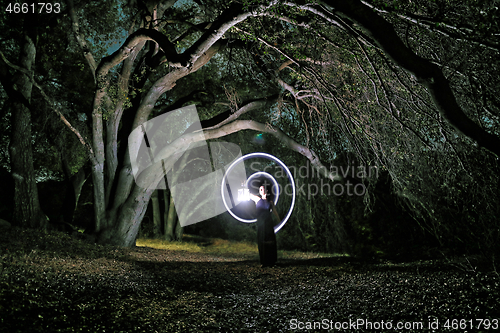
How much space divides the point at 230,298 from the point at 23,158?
632cm

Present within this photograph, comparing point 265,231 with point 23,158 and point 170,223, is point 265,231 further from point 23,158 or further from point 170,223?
point 170,223

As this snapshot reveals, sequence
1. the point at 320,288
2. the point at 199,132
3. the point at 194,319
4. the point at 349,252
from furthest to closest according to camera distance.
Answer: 1. the point at 349,252
2. the point at 199,132
3. the point at 320,288
4. the point at 194,319

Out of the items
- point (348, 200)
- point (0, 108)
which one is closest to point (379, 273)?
point (348, 200)

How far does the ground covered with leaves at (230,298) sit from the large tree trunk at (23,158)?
2.33 m

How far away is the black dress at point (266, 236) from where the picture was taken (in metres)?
7.04

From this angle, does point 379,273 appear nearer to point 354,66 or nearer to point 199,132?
point 354,66

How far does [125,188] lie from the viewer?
9.14 meters

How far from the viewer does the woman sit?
7043mm

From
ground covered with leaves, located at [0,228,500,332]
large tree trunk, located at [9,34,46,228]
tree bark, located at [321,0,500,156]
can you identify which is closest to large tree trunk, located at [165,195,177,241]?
large tree trunk, located at [9,34,46,228]

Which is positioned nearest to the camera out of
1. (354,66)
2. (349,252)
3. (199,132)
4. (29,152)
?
(354,66)

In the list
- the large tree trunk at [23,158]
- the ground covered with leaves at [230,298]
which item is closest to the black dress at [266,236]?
the ground covered with leaves at [230,298]

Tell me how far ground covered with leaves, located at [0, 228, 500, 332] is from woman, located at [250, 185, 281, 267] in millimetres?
1285

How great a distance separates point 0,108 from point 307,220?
437 inches

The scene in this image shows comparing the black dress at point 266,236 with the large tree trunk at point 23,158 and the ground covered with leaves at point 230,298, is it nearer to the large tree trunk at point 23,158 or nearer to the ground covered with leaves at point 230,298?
the ground covered with leaves at point 230,298
